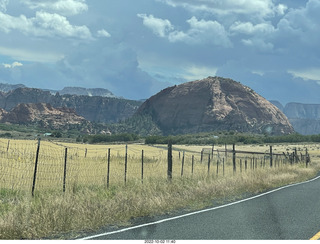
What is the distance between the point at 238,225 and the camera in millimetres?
8914

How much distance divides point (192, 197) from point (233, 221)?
11.2 ft

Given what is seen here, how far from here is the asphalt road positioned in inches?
306

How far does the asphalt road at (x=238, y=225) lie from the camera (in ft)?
25.5

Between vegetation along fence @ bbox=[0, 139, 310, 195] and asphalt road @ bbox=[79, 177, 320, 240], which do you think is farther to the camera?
vegetation along fence @ bbox=[0, 139, 310, 195]

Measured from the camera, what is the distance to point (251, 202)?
12711mm

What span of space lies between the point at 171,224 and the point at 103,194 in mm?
4153

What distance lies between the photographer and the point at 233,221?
370 inches

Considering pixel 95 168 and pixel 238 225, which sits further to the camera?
pixel 95 168

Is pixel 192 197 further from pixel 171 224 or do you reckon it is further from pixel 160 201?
pixel 171 224

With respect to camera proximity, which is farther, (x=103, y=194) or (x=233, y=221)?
(x=103, y=194)

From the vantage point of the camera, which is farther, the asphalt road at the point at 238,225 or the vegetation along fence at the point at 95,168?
the vegetation along fence at the point at 95,168
